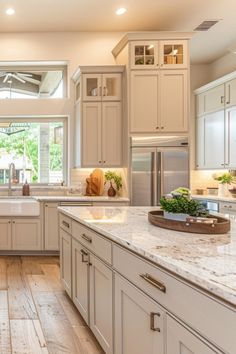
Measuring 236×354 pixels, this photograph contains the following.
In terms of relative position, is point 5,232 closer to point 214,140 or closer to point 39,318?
point 39,318

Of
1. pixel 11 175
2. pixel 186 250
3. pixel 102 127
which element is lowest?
pixel 186 250

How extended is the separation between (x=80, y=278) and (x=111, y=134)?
9.76ft

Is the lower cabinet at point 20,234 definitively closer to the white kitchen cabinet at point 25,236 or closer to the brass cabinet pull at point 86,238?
the white kitchen cabinet at point 25,236

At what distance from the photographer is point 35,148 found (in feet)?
20.9

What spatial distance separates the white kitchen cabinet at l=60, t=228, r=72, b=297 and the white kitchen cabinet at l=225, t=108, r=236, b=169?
10.8ft

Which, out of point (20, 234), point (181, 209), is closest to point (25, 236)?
point (20, 234)

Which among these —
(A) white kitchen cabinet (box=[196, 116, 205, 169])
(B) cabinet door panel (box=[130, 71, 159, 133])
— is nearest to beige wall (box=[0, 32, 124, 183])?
(B) cabinet door panel (box=[130, 71, 159, 133])

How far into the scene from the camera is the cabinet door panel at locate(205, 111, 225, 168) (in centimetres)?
621

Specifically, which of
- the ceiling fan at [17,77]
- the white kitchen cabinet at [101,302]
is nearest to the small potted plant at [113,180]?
the ceiling fan at [17,77]

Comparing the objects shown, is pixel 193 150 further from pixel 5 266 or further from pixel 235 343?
pixel 235 343

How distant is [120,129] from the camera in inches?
219

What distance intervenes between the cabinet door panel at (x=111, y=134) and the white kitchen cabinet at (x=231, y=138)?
177 cm

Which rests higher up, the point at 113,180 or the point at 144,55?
the point at 144,55

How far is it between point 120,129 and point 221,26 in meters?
2.18
